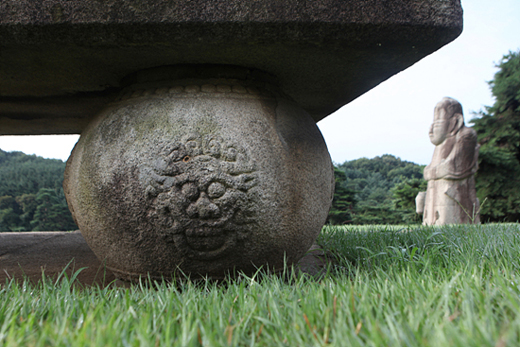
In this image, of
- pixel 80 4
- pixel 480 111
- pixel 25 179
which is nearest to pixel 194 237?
pixel 80 4

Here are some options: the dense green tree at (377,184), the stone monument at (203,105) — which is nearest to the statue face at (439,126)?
the dense green tree at (377,184)

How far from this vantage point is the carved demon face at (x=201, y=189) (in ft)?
4.96

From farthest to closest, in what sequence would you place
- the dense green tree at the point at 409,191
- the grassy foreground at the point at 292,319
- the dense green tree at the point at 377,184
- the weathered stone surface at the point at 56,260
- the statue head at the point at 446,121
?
the dense green tree at the point at 377,184
the dense green tree at the point at 409,191
the statue head at the point at 446,121
the weathered stone surface at the point at 56,260
the grassy foreground at the point at 292,319

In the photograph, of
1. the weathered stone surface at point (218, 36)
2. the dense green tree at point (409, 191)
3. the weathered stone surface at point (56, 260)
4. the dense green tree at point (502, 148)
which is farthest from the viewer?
the dense green tree at point (409, 191)

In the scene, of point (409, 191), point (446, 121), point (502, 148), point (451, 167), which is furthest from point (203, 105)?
point (502, 148)

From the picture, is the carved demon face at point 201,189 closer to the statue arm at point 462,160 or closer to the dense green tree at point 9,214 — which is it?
the statue arm at point 462,160

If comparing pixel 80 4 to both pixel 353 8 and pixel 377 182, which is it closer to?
pixel 353 8

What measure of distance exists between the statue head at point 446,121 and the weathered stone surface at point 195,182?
6372mm

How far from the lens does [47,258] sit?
7.97 ft

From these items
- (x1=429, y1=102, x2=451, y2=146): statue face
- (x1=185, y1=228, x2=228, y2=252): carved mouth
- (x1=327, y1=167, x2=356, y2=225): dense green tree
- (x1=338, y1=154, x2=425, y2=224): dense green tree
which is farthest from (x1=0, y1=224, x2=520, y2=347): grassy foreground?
(x1=327, y1=167, x2=356, y2=225): dense green tree

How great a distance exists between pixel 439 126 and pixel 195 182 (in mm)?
6953

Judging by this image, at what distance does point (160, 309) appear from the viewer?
1.07 metres

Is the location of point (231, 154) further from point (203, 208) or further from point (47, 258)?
point (47, 258)

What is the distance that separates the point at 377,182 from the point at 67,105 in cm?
2502
